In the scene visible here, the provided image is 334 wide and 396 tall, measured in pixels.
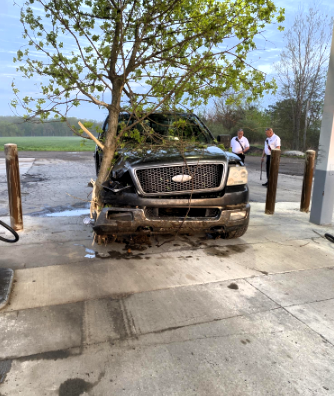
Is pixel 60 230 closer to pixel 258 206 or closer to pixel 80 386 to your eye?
pixel 80 386

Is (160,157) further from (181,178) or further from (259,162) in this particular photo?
(259,162)

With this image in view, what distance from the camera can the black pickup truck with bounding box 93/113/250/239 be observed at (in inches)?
163

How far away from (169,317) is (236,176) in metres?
2.15

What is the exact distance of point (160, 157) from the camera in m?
4.33

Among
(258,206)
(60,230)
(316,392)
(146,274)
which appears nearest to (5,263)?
(60,230)

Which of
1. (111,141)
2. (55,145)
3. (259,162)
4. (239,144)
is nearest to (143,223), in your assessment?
(111,141)

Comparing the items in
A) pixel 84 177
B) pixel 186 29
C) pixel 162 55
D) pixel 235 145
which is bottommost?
pixel 84 177

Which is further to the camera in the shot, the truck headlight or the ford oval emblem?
the truck headlight

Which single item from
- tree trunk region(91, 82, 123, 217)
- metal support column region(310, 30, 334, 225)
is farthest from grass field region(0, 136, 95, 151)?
metal support column region(310, 30, 334, 225)

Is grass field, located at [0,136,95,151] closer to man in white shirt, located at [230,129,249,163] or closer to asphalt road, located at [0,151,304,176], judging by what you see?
asphalt road, located at [0,151,304,176]

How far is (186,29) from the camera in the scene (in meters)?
4.95

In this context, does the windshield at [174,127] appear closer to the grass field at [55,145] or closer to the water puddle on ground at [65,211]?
the grass field at [55,145]

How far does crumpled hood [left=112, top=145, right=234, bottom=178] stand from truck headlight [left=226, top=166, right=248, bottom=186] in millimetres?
173

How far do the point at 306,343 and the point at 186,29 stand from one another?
14.3 ft
